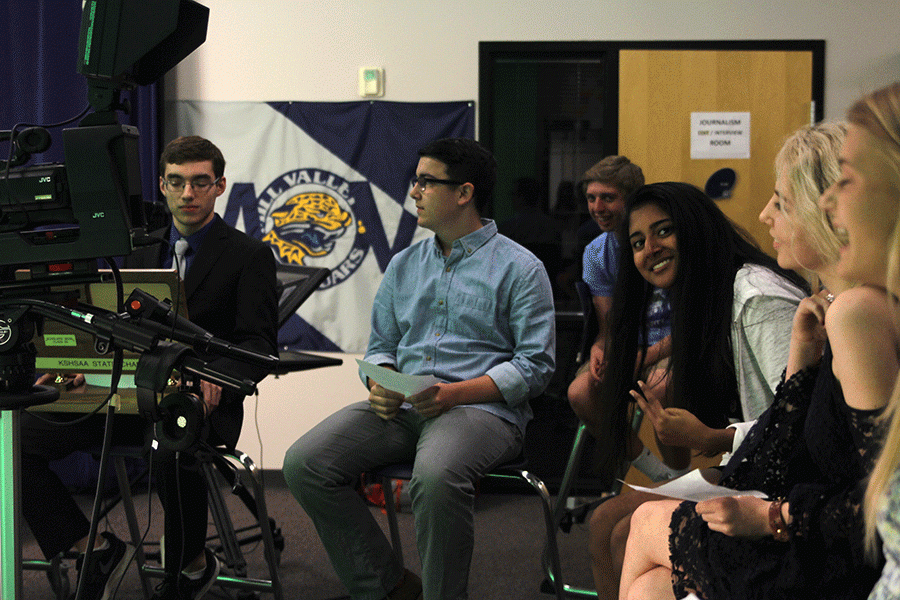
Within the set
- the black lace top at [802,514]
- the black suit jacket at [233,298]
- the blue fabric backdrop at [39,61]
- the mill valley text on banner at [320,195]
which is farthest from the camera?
the mill valley text on banner at [320,195]

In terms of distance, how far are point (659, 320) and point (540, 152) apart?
6.11 ft

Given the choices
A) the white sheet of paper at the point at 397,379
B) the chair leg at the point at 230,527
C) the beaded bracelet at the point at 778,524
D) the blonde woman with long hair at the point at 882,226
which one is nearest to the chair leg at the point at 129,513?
the chair leg at the point at 230,527

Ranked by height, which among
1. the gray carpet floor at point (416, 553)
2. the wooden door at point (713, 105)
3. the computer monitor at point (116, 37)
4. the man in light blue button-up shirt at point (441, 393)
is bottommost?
the gray carpet floor at point (416, 553)

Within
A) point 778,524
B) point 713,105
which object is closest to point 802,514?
point 778,524

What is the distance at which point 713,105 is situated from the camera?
366cm

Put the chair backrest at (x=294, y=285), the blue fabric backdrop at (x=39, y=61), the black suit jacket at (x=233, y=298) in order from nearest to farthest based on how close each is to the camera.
Result: the black suit jacket at (x=233, y=298) < the chair backrest at (x=294, y=285) < the blue fabric backdrop at (x=39, y=61)

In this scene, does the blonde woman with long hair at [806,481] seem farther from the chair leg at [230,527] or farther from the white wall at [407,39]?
the white wall at [407,39]

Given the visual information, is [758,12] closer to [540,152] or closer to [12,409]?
[540,152]

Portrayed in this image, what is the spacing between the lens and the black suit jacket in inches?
86.5

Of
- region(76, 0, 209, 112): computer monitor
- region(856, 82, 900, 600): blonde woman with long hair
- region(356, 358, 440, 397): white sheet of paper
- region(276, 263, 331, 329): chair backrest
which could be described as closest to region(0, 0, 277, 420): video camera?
region(76, 0, 209, 112): computer monitor

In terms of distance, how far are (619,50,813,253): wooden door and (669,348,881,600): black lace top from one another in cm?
263

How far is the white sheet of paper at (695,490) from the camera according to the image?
109cm

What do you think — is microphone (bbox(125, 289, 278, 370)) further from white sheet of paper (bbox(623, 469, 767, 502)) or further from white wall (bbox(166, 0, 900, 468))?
white wall (bbox(166, 0, 900, 468))

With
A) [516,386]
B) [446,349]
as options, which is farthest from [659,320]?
[446,349]
